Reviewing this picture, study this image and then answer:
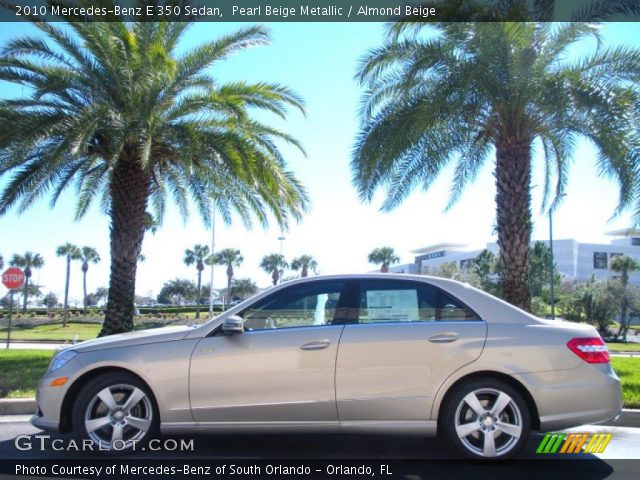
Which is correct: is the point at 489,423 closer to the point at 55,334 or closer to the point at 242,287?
the point at 55,334

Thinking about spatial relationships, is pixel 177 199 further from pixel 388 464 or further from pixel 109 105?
pixel 388 464

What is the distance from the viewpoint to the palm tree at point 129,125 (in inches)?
479

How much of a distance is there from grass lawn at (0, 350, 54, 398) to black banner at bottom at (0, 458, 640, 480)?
10.5 feet

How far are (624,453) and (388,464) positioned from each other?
2.32 m

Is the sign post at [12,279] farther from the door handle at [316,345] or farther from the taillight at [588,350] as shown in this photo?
→ the taillight at [588,350]

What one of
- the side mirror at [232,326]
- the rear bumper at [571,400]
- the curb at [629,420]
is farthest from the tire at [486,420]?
the curb at [629,420]

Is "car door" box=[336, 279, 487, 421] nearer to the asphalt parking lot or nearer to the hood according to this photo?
the asphalt parking lot

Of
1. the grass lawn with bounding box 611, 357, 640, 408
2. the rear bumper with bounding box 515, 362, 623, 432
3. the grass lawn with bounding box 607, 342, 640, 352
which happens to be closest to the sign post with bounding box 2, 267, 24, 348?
the grass lawn with bounding box 611, 357, 640, 408

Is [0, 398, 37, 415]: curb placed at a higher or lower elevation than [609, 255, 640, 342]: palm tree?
lower

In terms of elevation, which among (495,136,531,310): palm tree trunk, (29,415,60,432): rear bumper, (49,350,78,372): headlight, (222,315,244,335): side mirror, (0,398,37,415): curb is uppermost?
(495,136,531,310): palm tree trunk

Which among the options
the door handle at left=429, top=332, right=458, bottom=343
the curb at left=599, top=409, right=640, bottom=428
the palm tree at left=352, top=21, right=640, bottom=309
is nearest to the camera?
the door handle at left=429, top=332, right=458, bottom=343

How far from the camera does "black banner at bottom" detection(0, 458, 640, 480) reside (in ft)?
15.5

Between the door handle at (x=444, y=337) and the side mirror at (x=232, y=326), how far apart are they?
1.61 m

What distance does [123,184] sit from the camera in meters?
13.4
